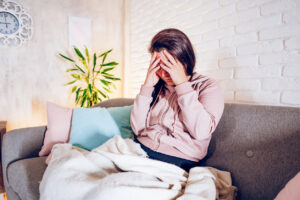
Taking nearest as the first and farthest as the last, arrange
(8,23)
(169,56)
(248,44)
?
(169,56) < (248,44) < (8,23)

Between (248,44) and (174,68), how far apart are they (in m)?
0.64

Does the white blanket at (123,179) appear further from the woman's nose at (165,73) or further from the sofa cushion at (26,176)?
the woman's nose at (165,73)

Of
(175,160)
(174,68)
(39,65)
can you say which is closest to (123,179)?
(175,160)

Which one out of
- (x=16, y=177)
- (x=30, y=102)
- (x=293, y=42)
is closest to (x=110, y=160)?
(x=16, y=177)

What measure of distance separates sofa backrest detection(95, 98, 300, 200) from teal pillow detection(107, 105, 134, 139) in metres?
0.55

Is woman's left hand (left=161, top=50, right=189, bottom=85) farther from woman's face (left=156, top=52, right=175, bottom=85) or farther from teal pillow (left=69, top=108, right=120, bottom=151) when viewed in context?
teal pillow (left=69, top=108, right=120, bottom=151)

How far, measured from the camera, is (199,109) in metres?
0.81

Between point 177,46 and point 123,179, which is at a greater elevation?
point 177,46

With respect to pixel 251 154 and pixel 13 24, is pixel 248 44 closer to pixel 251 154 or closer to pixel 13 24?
pixel 251 154

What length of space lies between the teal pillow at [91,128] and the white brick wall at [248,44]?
0.86m

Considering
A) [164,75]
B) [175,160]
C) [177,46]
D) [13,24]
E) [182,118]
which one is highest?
[13,24]

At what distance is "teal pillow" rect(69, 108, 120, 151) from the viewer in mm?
1208

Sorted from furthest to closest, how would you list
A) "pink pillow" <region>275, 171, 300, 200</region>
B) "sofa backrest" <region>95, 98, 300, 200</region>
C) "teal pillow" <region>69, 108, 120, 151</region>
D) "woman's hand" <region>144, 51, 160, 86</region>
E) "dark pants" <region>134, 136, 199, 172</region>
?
"teal pillow" <region>69, 108, 120, 151</region> → "woman's hand" <region>144, 51, 160, 86</region> → "dark pants" <region>134, 136, 199, 172</region> → "sofa backrest" <region>95, 98, 300, 200</region> → "pink pillow" <region>275, 171, 300, 200</region>

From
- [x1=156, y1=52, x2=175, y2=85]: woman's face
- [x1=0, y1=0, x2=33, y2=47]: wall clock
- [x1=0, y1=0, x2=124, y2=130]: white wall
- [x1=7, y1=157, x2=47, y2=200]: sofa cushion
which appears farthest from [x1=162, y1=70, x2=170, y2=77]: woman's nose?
[x1=0, y1=0, x2=33, y2=47]: wall clock
